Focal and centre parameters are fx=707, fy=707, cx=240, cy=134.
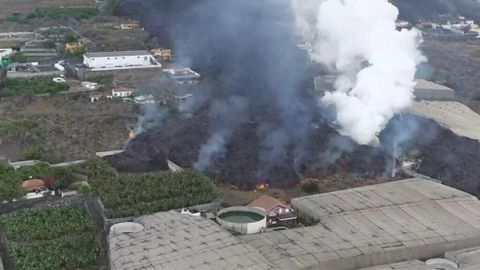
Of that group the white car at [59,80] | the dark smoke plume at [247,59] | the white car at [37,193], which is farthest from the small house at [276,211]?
the white car at [59,80]

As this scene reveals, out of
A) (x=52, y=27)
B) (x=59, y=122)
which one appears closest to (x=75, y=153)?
(x=59, y=122)

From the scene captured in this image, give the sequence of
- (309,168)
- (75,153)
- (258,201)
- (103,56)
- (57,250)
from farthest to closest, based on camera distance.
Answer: (103,56)
(75,153)
(309,168)
(258,201)
(57,250)

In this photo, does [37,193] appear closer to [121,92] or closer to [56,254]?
[56,254]

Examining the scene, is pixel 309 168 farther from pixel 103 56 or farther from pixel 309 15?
pixel 103 56

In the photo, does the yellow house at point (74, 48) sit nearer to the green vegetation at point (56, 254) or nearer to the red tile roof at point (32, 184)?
the red tile roof at point (32, 184)

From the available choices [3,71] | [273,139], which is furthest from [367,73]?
[3,71]
